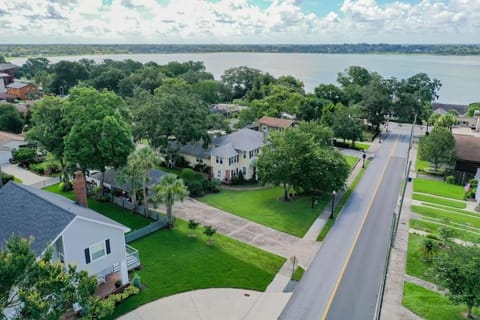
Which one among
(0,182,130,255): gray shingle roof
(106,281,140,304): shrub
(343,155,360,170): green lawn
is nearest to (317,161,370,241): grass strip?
(343,155,360,170): green lawn

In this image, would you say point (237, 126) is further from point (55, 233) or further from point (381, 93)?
point (55, 233)

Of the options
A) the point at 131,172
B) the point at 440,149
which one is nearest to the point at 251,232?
the point at 131,172

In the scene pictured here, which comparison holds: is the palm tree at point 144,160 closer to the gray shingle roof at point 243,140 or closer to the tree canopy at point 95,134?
the tree canopy at point 95,134

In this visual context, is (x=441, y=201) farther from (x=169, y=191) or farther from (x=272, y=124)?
(x=272, y=124)

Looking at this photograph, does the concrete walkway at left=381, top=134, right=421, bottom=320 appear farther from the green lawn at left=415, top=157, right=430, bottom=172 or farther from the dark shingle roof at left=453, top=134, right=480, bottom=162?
the dark shingle roof at left=453, top=134, right=480, bottom=162

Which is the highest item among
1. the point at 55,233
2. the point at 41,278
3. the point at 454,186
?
the point at 41,278

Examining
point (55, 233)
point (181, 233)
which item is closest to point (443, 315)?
point (181, 233)
